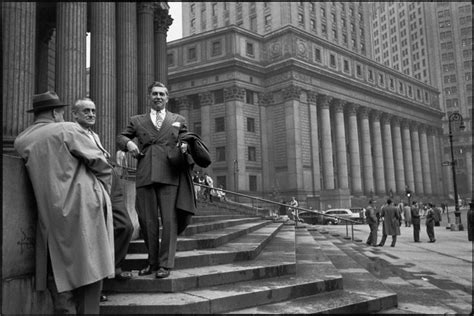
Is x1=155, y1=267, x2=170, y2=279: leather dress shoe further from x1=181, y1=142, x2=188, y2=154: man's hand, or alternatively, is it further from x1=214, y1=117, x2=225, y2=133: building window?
x1=214, y1=117, x2=225, y2=133: building window

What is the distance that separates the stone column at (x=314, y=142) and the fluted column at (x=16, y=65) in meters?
43.8

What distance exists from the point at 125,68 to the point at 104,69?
5.58 feet

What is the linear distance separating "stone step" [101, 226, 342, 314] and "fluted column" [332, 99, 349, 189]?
2154 inches

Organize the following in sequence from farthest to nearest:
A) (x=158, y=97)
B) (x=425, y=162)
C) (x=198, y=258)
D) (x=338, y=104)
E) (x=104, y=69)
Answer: (x=425, y=162) < (x=338, y=104) < (x=104, y=69) < (x=198, y=258) < (x=158, y=97)

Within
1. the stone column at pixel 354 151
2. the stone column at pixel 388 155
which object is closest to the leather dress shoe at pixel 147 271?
the stone column at pixel 354 151

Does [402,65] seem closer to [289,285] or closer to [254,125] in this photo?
[254,125]

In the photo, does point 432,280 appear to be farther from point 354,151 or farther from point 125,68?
point 354,151

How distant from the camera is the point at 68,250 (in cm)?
322

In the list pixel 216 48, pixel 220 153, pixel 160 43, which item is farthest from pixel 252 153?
pixel 160 43

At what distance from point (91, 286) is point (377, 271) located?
7022mm

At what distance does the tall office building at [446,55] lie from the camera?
102125 mm

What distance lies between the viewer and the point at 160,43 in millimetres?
22562

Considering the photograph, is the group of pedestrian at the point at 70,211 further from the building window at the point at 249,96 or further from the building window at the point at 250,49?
the building window at the point at 250,49

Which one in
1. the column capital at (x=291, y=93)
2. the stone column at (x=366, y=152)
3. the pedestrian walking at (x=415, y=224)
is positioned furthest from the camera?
the stone column at (x=366, y=152)
